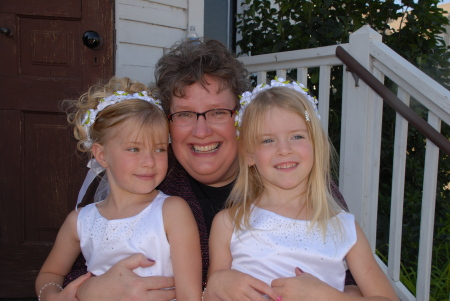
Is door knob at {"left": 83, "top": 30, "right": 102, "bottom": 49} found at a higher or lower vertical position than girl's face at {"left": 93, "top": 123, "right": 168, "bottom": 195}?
higher

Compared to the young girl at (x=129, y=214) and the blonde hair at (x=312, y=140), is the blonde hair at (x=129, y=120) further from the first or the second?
the blonde hair at (x=312, y=140)

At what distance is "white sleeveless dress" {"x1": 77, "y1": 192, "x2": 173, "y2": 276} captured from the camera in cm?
162

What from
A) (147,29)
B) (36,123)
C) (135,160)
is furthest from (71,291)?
(147,29)

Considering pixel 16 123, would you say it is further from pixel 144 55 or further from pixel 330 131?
pixel 330 131

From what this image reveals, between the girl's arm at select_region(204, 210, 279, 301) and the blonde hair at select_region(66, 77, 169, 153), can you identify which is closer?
the girl's arm at select_region(204, 210, 279, 301)

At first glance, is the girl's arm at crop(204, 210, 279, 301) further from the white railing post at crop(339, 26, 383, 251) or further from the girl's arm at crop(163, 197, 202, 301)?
the white railing post at crop(339, 26, 383, 251)

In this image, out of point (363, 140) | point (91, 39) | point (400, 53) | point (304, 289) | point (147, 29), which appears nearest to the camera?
point (304, 289)

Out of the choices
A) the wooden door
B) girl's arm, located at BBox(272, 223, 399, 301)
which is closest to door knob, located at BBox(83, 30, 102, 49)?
the wooden door

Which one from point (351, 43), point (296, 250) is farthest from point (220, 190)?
point (351, 43)

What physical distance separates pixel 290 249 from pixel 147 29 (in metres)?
2.31

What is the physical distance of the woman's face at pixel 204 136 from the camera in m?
1.85

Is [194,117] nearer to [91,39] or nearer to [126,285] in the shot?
[126,285]

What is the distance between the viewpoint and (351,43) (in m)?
2.53

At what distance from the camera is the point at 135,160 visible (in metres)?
1.69
